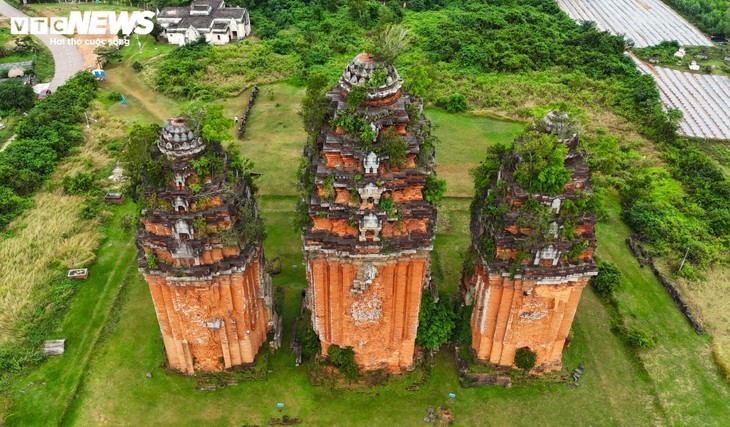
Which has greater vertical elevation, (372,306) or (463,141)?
(372,306)

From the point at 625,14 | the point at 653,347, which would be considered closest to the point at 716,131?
the point at 653,347

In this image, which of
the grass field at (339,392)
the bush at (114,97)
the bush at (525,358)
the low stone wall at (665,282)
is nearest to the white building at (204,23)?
the bush at (114,97)

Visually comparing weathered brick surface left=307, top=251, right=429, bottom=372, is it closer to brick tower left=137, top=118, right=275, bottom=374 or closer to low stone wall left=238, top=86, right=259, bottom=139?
brick tower left=137, top=118, right=275, bottom=374

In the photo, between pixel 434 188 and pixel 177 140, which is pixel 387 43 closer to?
pixel 434 188

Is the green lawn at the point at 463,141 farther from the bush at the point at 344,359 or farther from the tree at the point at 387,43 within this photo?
the tree at the point at 387,43

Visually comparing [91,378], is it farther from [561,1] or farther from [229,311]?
[561,1]

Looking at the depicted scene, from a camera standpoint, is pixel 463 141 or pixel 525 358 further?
pixel 463 141

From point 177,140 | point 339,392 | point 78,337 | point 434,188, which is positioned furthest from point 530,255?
point 78,337
